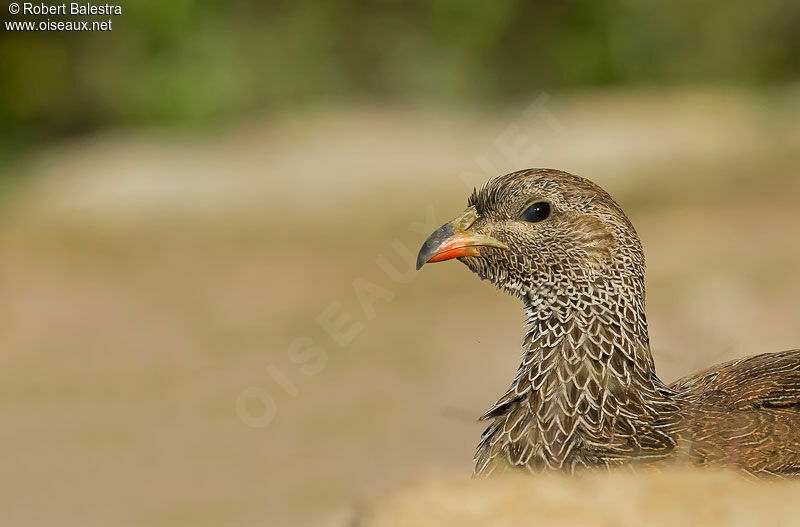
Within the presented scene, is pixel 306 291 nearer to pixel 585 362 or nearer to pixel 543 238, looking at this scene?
pixel 543 238

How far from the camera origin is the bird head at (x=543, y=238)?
3.95m

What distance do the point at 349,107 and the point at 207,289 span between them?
13.7ft

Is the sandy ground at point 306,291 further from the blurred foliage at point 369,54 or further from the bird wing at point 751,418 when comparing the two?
the bird wing at point 751,418

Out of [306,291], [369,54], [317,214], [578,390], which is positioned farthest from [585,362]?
[369,54]

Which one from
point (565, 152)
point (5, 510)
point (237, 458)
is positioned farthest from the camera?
point (565, 152)

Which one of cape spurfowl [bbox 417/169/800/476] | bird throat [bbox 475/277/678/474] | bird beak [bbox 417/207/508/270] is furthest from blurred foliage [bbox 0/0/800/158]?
bird throat [bbox 475/277/678/474]

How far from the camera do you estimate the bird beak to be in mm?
4133

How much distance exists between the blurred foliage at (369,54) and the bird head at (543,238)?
369 inches

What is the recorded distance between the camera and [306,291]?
1014 cm

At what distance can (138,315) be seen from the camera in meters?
9.98

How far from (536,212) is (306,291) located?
6.23m

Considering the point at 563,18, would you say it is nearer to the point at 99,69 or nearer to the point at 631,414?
the point at 99,69

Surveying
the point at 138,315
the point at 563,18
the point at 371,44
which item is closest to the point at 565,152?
the point at 563,18

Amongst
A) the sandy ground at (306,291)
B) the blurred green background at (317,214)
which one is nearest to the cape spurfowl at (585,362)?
the sandy ground at (306,291)
